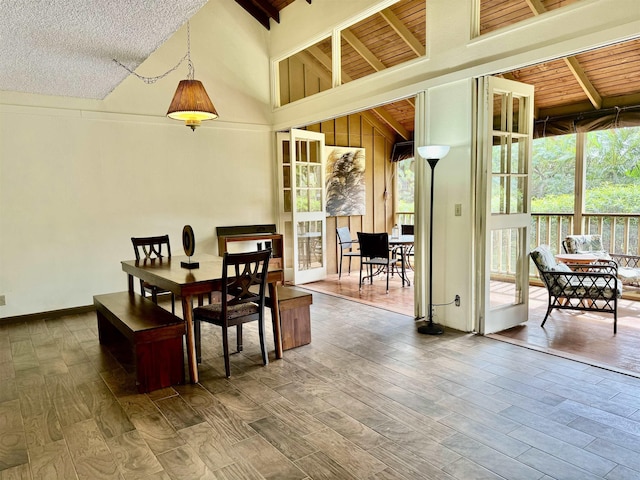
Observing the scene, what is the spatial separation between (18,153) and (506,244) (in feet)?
17.7

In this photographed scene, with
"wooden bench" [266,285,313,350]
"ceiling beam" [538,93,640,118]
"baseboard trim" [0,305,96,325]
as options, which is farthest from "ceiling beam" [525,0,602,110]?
"baseboard trim" [0,305,96,325]

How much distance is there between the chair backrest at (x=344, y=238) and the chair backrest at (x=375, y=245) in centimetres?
88

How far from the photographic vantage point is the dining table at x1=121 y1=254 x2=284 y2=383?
3.15m

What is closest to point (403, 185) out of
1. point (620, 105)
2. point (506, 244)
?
point (620, 105)

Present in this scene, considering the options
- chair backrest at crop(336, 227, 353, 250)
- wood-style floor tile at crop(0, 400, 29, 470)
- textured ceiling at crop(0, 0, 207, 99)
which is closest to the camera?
wood-style floor tile at crop(0, 400, 29, 470)

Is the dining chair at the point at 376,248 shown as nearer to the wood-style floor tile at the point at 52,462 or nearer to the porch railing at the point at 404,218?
the porch railing at the point at 404,218

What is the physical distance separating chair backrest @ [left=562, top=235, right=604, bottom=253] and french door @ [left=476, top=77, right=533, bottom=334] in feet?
5.78

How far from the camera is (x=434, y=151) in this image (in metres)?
4.00

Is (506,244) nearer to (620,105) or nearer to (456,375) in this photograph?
(456,375)

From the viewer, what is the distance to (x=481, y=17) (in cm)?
417

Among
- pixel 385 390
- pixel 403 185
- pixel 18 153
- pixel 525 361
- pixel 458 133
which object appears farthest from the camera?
pixel 403 185

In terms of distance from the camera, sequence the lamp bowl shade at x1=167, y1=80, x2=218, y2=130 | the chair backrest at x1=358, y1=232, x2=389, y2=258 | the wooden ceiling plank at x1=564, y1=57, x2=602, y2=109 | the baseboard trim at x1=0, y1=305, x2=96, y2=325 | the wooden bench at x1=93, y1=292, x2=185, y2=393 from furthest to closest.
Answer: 1. the chair backrest at x1=358, y1=232, x2=389, y2=258
2. the wooden ceiling plank at x1=564, y1=57, x2=602, y2=109
3. the baseboard trim at x1=0, y1=305, x2=96, y2=325
4. the lamp bowl shade at x1=167, y1=80, x2=218, y2=130
5. the wooden bench at x1=93, y1=292, x2=185, y2=393

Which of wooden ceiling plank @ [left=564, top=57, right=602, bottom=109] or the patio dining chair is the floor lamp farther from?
wooden ceiling plank @ [left=564, top=57, right=602, bottom=109]

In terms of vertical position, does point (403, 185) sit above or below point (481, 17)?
below
